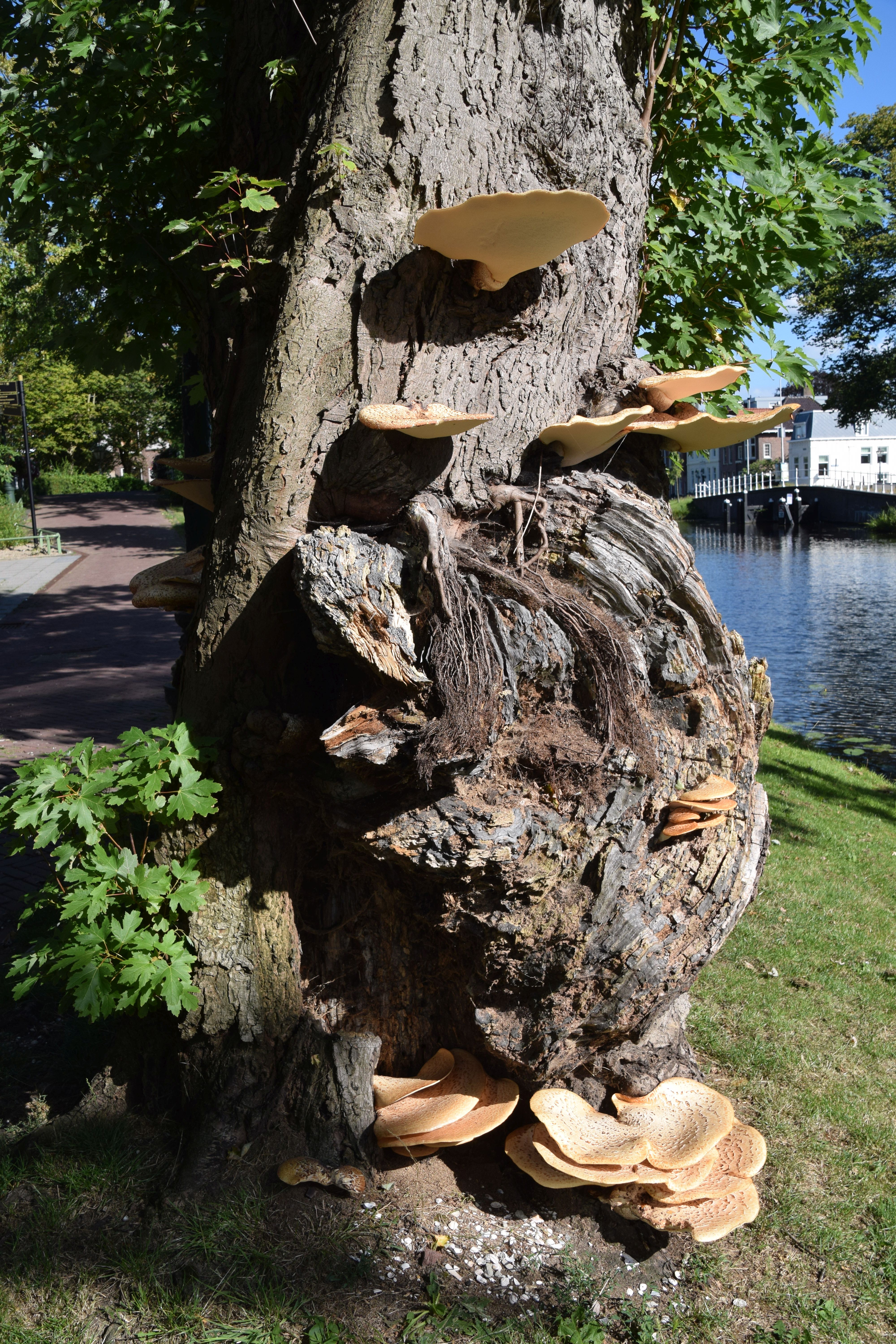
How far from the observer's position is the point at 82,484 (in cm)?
4912

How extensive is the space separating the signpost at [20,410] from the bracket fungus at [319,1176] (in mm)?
29531


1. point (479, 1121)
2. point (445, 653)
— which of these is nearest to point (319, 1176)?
point (479, 1121)

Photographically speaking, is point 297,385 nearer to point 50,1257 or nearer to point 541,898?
point 541,898

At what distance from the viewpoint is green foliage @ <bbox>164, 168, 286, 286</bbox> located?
10.8ft

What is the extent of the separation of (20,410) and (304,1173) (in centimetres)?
3826

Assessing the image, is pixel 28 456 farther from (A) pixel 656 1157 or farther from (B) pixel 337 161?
(A) pixel 656 1157

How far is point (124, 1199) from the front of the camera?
326 cm

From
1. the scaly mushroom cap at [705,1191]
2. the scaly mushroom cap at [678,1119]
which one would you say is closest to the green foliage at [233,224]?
the scaly mushroom cap at [678,1119]

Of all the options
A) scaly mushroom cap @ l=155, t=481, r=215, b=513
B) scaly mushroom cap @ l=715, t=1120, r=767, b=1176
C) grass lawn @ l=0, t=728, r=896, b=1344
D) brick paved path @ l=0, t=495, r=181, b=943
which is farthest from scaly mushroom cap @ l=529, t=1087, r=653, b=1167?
brick paved path @ l=0, t=495, r=181, b=943

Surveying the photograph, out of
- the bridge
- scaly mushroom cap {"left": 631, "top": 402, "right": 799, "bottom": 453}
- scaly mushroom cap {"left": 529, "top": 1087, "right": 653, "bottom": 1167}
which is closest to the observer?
scaly mushroom cap {"left": 529, "top": 1087, "right": 653, "bottom": 1167}

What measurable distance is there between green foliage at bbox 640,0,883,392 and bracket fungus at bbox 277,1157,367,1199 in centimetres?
401

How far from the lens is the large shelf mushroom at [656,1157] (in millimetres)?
3055

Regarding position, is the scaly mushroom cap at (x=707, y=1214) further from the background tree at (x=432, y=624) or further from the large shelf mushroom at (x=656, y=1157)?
the background tree at (x=432, y=624)

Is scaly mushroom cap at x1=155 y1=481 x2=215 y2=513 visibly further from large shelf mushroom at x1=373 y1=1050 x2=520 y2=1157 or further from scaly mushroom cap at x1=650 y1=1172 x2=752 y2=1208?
scaly mushroom cap at x1=650 y1=1172 x2=752 y2=1208
